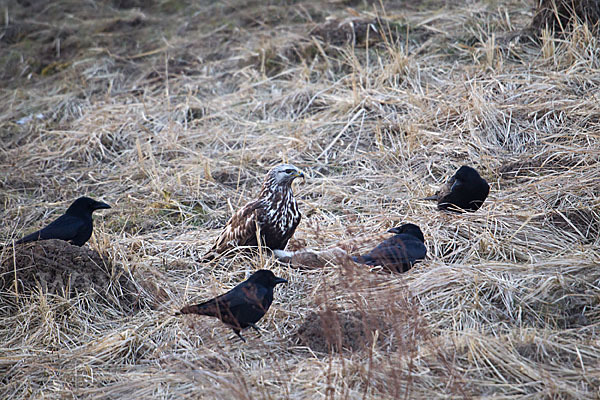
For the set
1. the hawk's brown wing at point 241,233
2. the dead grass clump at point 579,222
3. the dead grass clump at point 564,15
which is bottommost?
the hawk's brown wing at point 241,233

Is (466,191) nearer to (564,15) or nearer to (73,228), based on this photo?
(73,228)

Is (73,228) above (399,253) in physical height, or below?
below

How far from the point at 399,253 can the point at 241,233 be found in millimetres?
1424

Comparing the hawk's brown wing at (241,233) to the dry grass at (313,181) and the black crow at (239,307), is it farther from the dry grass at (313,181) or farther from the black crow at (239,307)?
the black crow at (239,307)

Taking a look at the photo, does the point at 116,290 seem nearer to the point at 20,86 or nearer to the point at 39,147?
the point at 39,147

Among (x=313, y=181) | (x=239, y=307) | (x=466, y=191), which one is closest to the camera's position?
(x=239, y=307)

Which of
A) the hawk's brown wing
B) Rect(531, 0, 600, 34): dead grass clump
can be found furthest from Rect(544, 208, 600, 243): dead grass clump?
Rect(531, 0, 600, 34): dead grass clump

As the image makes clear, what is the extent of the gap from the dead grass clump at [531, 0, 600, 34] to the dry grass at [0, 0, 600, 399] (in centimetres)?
28

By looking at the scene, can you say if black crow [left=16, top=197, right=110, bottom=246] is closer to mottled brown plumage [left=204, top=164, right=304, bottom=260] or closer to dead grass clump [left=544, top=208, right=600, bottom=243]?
mottled brown plumage [left=204, top=164, right=304, bottom=260]

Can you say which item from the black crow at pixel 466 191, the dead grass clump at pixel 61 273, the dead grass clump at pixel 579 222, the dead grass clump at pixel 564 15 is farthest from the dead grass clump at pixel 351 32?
the dead grass clump at pixel 61 273

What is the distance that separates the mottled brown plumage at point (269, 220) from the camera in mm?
4633

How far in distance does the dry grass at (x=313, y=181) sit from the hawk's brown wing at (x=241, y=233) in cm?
16

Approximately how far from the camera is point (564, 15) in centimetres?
672

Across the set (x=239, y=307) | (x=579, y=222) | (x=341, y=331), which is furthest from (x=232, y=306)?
(x=579, y=222)
